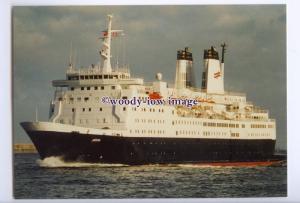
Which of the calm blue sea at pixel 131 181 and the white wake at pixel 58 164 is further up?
the white wake at pixel 58 164

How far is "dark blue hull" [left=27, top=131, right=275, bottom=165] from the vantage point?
474 cm

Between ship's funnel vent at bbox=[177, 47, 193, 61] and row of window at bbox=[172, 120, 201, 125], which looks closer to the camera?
ship's funnel vent at bbox=[177, 47, 193, 61]

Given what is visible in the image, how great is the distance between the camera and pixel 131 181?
15.2 ft

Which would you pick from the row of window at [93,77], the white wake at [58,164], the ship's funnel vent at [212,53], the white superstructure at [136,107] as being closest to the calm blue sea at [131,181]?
the white wake at [58,164]

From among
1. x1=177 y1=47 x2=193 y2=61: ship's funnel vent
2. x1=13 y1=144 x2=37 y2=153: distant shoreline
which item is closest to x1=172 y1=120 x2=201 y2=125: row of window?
x1=177 y1=47 x2=193 y2=61: ship's funnel vent

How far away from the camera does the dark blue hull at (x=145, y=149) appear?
4.74m

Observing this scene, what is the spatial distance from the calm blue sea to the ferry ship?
116 mm

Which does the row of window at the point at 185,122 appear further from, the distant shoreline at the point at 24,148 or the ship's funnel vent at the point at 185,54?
the distant shoreline at the point at 24,148

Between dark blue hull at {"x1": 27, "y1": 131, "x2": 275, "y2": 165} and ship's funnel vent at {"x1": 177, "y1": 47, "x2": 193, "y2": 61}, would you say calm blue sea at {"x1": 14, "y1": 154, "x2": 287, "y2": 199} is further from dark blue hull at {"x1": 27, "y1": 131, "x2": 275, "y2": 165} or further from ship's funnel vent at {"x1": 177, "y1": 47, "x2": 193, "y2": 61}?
ship's funnel vent at {"x1": 177, "y1": 47, "x2": 193, "y2": 61}

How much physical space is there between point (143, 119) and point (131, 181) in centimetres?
48

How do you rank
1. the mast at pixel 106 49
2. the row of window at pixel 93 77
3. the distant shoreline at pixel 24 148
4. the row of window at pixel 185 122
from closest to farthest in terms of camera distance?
1. the distant shoreline at pixel 24 148
2. the mast at pixel 106 49
3. the row of window at pixel 93 77
4. the row of window at pixel 185 122

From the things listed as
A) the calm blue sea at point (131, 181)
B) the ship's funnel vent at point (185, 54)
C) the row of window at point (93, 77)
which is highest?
the ship's funnel vent at point (185, 54)

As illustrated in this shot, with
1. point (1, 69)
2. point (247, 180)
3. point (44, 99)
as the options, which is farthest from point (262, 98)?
point (1, 69)

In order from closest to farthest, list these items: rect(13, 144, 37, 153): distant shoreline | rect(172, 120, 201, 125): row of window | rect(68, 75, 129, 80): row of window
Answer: rect(13, 144, 37, 153): distant shoreline < rect(68, 75, 129, 80): row of window < rect(172, 120, 201, 125): row of window
